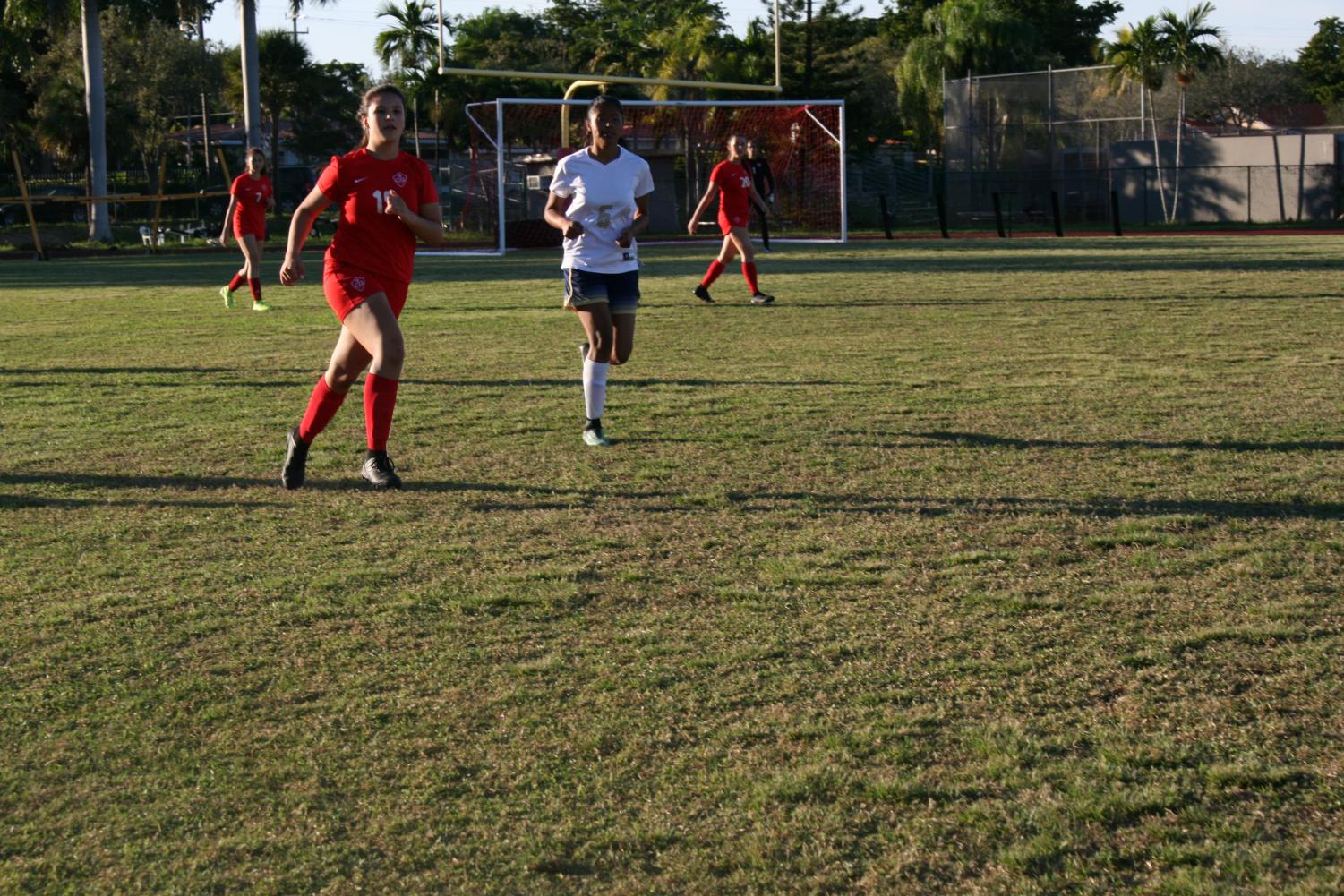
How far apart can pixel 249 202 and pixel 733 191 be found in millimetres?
5735

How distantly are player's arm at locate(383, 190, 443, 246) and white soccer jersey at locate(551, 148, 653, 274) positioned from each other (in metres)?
1.20

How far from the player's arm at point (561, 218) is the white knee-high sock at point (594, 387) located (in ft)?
2.34

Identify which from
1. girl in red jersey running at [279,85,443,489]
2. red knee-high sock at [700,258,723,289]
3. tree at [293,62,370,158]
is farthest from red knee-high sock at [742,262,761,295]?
tree at [293,62,370,158]

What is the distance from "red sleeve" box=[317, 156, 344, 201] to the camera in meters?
6.86

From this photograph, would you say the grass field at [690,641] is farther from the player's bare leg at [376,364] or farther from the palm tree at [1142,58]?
the palm tree at [1142,58]

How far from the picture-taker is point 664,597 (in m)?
5.16

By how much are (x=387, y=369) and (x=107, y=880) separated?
13.4 feet

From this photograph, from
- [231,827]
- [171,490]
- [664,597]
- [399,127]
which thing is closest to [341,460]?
[171,490]

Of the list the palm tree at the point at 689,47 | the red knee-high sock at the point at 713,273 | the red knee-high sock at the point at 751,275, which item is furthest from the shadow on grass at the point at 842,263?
the palm tree at the point at 689,47

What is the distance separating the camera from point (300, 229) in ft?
23.0

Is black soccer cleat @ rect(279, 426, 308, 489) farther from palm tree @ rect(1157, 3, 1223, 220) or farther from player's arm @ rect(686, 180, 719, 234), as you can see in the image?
palm tree @ rect(1157, 3, 1223, 220)

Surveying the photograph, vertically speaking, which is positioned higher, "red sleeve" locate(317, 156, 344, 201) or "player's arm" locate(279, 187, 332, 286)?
"red sleeve" locate(317, 156, 344, 201)

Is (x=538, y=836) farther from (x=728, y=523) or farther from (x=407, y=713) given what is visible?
(x=728, y=523)

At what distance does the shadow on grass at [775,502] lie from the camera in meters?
6.37
